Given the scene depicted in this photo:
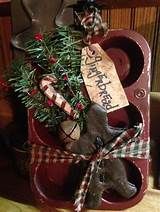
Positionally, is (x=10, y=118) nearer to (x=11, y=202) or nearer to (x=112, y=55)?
(x=11, y=202)

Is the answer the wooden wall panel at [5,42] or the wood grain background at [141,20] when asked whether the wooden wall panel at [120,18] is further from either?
the wooden wall panel at [5,42]

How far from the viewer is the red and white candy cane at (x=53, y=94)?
649 millimetres

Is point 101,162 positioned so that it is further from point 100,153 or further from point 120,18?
point 120,18

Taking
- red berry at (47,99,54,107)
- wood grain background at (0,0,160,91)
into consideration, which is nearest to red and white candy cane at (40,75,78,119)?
red berry at (47,99,54,107)

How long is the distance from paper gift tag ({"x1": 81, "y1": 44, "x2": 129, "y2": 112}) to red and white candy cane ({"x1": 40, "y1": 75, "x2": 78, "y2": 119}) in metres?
0.05

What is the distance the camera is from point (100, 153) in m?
0.66

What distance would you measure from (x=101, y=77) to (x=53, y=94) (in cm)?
10

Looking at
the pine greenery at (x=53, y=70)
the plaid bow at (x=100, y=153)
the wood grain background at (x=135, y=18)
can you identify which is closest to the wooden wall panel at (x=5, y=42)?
the wood grain background at (x=135, y=18)

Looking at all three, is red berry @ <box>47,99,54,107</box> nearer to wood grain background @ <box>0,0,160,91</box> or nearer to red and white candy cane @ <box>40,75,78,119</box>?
red and white candy cane @ <box>40,75,78,119</box>

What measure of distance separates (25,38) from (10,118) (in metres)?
0.21

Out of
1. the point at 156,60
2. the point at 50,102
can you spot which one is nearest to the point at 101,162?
the point at 50,102

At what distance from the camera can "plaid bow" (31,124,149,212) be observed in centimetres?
65

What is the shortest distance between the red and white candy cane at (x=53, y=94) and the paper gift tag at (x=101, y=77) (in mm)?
52

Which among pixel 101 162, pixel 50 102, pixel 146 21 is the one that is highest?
pixel 146 21
